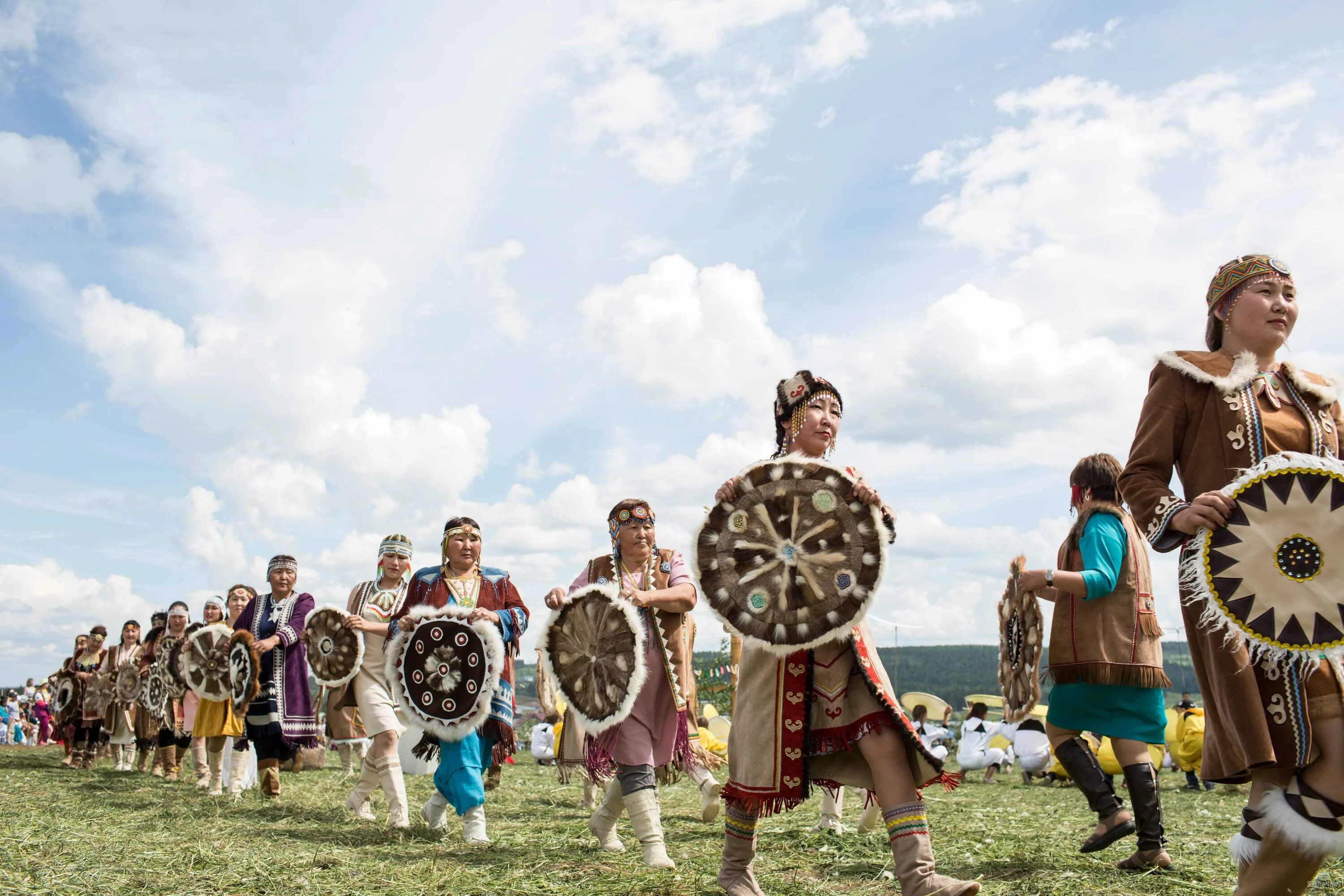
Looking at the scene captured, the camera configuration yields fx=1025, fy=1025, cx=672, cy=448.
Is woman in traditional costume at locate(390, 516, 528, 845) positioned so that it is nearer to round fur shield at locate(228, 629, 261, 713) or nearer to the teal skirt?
round fur shield at locate(228, 629, 261, 713)

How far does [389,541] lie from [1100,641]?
20.0 ft

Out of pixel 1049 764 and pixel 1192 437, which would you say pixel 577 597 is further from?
pixel 1049 764

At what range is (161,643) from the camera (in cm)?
1368

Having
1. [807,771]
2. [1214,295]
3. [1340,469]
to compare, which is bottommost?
[807,771]

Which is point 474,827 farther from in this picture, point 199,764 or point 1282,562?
point 199,764

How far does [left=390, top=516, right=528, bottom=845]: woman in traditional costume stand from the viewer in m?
6.82

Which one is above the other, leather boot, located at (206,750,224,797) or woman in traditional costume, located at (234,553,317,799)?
woman in traditional costume, located at (234,553,317,799)

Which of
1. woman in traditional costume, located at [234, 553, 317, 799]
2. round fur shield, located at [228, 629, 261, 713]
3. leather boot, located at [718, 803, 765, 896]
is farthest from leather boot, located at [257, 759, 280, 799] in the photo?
leather boot, located at [718, 803, 765, 896]

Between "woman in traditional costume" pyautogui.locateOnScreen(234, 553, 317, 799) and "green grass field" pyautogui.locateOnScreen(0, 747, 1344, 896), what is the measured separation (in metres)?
0.49

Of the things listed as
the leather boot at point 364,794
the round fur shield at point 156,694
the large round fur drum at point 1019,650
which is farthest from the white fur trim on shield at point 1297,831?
the round fur shield at point 156,694

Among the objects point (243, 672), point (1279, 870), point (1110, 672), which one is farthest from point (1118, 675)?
point (243, 672)

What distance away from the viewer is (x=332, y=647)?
9023 millimetres

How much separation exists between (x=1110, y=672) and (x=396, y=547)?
6080mm

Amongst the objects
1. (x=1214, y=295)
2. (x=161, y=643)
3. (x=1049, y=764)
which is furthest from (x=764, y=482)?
(x=161, y=643)
